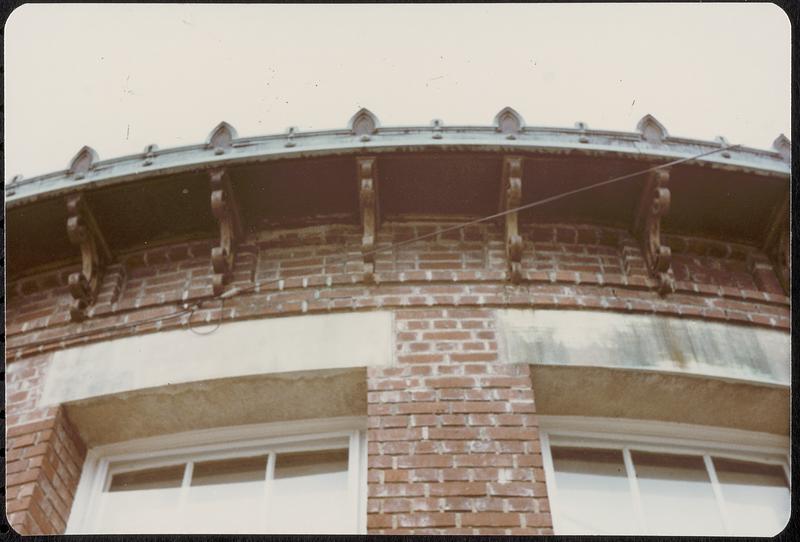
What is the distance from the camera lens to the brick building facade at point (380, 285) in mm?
4992

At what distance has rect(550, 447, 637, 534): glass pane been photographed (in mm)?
4684

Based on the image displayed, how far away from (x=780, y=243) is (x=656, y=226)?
29.6 inches

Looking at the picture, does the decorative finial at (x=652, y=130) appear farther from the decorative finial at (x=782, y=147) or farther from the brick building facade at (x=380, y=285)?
the decorative finial at (x=782, y=147)

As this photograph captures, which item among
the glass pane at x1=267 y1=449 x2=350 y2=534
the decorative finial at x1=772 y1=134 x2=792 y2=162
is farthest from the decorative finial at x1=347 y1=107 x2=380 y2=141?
the decorative finial at x1=772 y1=134 x2=792 y2=162

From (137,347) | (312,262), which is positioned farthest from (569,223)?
(137,347)

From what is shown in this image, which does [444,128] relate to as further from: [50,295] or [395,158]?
[50,295]

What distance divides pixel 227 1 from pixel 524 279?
2.14 meters

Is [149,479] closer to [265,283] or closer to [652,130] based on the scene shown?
[265,283]

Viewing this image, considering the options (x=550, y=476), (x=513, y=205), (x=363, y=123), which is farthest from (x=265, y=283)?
(x=550, y=476)

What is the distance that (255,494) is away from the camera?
16.0 feet

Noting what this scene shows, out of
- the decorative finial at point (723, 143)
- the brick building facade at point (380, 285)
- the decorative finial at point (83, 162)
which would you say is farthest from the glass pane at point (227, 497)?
the decorative finial at point (723, 143)

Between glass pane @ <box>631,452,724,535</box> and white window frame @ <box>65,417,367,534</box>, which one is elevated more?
white window frame @ <box>65,417,367,534</box>

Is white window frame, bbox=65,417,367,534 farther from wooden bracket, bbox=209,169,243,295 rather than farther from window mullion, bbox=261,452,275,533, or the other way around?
wooden bracket, bbox=209,169,243,295

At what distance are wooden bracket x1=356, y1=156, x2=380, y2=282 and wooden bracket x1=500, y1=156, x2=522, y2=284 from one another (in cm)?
70
